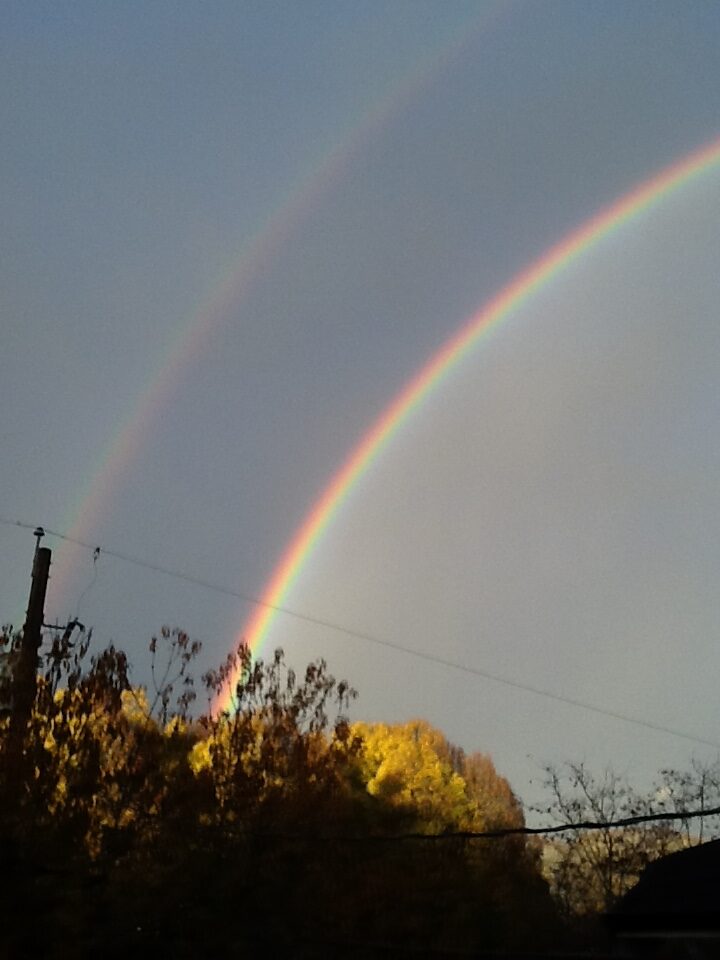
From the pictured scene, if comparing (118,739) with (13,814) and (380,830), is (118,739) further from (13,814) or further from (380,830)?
(380,830)

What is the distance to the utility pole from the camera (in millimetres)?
13945

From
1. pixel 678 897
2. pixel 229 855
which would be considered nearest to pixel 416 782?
pixel 229 855

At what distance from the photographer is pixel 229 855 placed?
14047mm

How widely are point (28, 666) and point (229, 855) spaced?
4216 mm

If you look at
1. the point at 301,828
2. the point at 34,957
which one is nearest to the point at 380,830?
the point at 301,828

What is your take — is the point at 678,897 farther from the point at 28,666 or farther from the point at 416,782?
the point at 416,782

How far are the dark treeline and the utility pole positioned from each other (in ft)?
0.71

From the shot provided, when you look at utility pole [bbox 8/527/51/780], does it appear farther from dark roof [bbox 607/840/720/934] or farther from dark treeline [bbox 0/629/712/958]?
dark roof [bbox 607/840/720/934]

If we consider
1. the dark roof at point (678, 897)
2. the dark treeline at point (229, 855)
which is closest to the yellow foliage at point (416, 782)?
the dark treeline at point (229, 855)


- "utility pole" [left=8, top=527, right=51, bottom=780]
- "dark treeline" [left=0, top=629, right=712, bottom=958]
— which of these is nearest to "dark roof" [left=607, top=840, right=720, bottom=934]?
"dark treeline" [left=0, top=629, right=712, bottom=958]

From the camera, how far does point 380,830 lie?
18.2m

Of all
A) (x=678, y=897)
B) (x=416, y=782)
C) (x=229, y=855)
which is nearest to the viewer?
Answer: (x=678, y=897)

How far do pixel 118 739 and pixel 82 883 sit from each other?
3075 mm

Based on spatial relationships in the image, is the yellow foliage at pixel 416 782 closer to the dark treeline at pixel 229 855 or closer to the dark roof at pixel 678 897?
the dark treeline at pixel 229 855
